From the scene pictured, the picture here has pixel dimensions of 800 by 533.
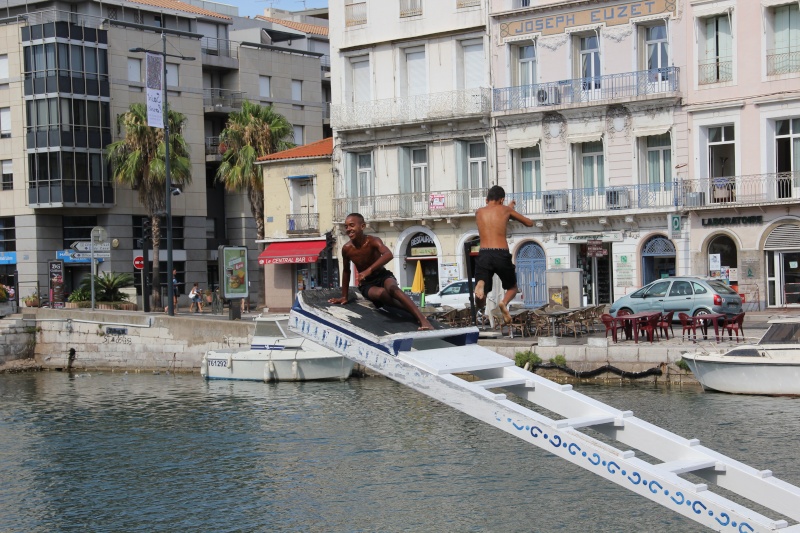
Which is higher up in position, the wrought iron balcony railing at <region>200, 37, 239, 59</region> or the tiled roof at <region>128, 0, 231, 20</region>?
the tiled roof at <region>128, 0, 231, 20</region>

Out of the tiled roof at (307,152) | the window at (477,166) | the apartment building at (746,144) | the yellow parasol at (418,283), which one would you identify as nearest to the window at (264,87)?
the tiled roof at (307,152)

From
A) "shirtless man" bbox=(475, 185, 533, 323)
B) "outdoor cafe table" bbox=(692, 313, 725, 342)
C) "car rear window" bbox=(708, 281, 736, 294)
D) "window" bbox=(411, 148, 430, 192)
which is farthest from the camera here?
"window" bbox=(411, 148, 430, 192)

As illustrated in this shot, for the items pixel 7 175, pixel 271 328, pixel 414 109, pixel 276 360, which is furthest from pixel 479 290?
pixel 7 175

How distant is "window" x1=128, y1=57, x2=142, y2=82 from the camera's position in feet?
213

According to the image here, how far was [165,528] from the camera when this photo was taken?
1858 centimetres

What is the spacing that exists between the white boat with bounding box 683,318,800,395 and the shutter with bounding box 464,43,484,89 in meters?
21.5

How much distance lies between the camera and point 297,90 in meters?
73.2

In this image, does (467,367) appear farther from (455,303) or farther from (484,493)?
(455,303)

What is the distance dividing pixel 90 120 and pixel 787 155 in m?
36.9

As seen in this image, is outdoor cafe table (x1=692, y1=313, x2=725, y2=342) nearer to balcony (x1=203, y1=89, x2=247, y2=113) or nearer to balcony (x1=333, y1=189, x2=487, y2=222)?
balcony (x1=333, y1=189, x2=487, y2=222)

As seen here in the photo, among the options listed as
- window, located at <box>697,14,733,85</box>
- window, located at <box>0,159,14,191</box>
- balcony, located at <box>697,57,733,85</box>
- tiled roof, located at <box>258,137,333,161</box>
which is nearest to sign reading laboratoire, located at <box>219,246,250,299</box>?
tiled roof, located at <box>258,137,333,161</box>

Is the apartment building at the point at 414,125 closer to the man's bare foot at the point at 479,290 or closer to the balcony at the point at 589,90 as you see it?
the balcony at the point at 589,90

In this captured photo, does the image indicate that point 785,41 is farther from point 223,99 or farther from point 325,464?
point 223,99

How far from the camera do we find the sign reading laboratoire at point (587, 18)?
Result: 140ft
